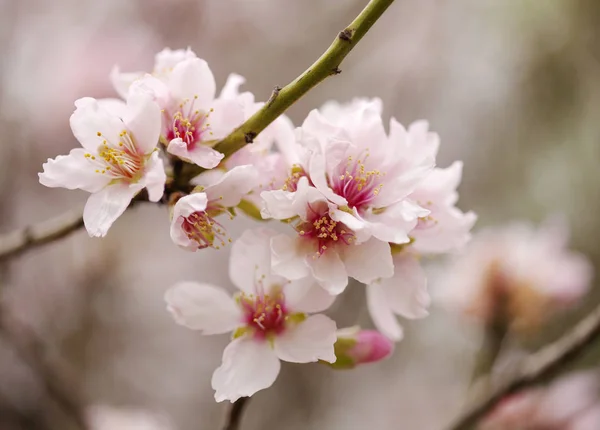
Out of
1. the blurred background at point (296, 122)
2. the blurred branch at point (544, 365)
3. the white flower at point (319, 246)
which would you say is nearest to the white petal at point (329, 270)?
the white flower at point (319, 246)

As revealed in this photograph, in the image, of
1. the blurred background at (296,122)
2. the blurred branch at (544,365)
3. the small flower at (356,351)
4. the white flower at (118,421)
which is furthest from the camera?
the blurred background at (296,122)

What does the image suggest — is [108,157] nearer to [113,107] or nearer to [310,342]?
[113,107]

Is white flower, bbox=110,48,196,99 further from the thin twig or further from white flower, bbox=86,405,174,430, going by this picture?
white flower, bbox=86,405,174,430

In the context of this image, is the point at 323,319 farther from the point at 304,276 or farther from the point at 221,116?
the point at 221,116

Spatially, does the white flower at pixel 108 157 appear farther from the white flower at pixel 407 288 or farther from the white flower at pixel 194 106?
Result: the white flower at pixel 407 288

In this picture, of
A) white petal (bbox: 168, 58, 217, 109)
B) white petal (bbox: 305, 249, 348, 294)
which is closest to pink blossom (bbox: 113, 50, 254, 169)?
white petal (bbox: 168, 58, 217, 109)

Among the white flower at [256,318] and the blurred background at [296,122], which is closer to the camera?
the white flower at [256,318]

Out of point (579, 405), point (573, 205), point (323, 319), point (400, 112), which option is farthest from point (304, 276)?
point (573, 205)

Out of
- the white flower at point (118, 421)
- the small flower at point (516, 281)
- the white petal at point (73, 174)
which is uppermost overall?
the white petal at point (73, 174)
